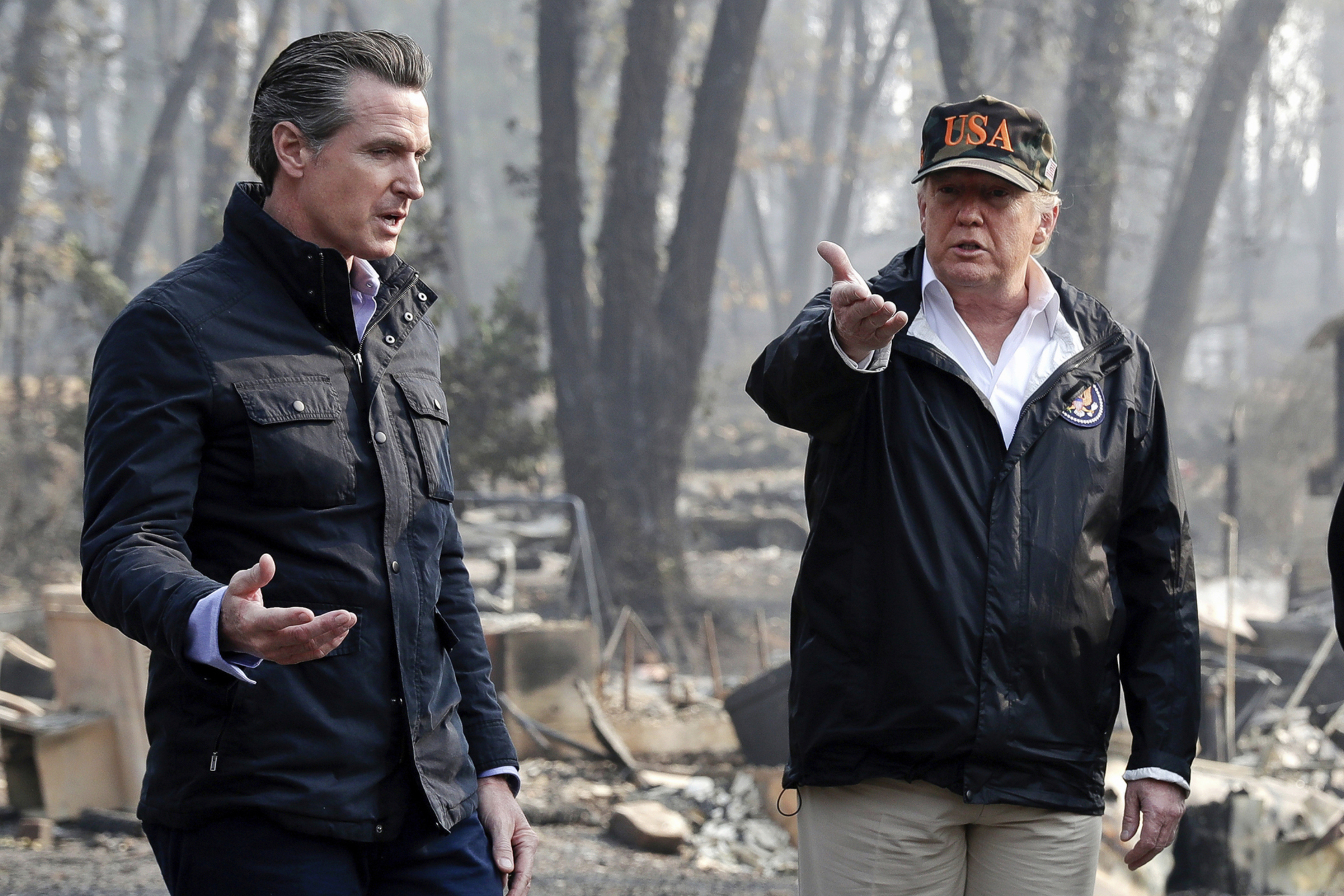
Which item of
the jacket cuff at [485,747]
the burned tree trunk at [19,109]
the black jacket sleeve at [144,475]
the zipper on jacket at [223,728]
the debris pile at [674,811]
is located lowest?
the debris pile at [674,811]

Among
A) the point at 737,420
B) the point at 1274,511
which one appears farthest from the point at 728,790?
the point at 737,420

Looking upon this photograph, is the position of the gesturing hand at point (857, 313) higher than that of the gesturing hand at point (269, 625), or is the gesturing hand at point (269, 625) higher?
the gesturing hand at point (857, 313)

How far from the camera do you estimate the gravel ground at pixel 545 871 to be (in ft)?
18.4

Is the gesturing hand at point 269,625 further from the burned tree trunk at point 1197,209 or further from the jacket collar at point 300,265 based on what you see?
the burned tree trunk at point 1197,209

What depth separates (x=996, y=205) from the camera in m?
2.68

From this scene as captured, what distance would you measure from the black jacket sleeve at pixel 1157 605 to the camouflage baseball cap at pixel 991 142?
0.52m

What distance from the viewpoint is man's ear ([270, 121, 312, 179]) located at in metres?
2.17

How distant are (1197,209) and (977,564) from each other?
50.3 feet

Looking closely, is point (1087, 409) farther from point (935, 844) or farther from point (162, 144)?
point (162, 144)

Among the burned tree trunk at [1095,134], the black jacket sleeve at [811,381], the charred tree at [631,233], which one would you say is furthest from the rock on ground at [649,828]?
the burned tree trunk at [1095,134]

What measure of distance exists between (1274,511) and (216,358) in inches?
815

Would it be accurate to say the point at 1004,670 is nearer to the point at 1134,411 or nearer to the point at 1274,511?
the point at 1134,411

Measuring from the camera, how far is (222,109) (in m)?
22.0

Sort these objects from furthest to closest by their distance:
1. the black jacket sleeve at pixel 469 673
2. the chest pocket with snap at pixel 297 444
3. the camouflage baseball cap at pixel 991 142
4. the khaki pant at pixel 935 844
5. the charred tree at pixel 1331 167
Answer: the charred tree at pixel 1331 167 < the camouflage baseball cap at pixel 991 142 < the khaki pant at pixel 935 844 < the black jacket sleeve at pixel 469 673 < the chest pocket with snap at pixel 297 444
